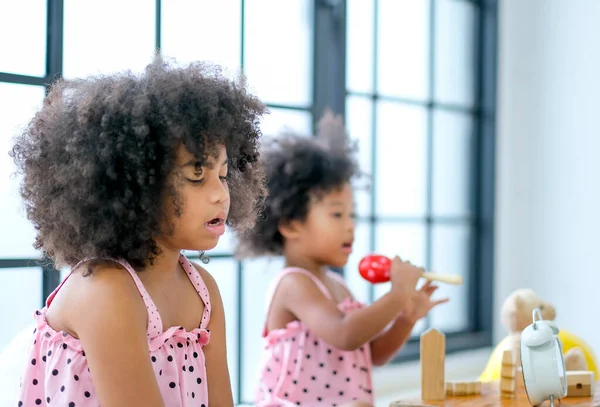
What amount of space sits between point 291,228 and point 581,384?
26.3 inches

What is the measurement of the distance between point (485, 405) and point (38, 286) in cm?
95

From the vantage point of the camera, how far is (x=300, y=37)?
92.5 inches

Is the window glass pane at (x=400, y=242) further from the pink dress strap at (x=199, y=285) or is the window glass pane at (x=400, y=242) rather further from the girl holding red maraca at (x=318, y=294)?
the pink dress strap at (x=199, y=285)

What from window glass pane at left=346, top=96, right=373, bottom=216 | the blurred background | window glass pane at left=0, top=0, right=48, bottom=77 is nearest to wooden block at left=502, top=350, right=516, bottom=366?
the blurred background

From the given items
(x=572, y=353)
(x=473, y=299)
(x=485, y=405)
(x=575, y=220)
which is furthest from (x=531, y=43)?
(x=485, y=405)

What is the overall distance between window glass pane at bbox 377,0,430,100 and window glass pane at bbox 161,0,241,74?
27.3 inches

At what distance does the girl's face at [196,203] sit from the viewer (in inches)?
45.6

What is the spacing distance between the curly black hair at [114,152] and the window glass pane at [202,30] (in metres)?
0.77

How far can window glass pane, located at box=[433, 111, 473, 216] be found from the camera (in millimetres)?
2969

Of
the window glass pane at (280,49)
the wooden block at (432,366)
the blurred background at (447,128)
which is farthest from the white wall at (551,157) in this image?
the wooden block at (432,366)

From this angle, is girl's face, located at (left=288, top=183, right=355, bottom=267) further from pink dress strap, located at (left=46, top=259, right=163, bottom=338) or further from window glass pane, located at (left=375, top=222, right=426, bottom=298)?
window glass pane, located at (left=375, top=222, right=426, bottom=298)

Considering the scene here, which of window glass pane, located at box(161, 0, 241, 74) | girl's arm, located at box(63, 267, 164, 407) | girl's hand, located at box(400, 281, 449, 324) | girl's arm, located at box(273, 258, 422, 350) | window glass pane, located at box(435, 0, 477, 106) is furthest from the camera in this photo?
window glass pane, located at box(435, 0, 477, 106)

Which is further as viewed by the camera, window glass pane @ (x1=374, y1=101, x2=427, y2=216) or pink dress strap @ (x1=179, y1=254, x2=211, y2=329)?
window glass pane @ (x1=374, y1=101, x2=427, y2=216)

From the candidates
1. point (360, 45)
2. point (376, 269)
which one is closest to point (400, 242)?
point (360, 45)
